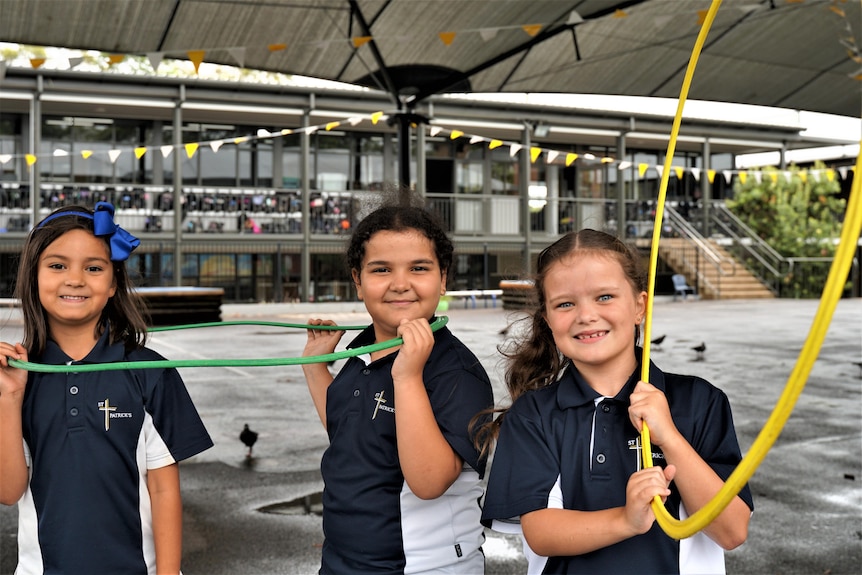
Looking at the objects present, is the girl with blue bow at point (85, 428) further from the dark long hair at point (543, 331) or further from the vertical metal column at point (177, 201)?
the vertical metal column at point (177, 201)

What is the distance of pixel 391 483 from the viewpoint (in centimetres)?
184

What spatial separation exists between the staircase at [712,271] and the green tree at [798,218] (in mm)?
1234

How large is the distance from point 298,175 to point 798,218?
14713mm

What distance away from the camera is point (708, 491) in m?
1.41

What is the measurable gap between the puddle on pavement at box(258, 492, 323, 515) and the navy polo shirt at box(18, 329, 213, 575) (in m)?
2.25

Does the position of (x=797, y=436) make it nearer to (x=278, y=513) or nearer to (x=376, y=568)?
(x=278, y=513)

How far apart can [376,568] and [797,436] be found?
495 centimetres

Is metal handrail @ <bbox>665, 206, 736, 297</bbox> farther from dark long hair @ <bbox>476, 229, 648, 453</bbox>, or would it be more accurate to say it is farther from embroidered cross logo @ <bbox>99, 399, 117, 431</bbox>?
embroidered cross logo @ <bbox>99, 399, 117, 431</bbox>

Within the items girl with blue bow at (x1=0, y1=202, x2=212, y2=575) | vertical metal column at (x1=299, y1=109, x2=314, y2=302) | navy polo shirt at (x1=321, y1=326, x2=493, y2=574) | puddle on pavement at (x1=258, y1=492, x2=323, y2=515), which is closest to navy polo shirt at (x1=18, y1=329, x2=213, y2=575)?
girl with blue bow at (x1=0, y1=202, x2=212, y2=575)

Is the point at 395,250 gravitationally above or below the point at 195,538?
above

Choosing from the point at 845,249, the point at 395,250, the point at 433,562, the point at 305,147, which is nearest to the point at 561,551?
the point at 433,562

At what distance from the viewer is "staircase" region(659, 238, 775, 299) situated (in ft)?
75.4

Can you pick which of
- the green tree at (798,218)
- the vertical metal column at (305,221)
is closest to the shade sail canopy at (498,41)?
the vertical metal column at (305,221)

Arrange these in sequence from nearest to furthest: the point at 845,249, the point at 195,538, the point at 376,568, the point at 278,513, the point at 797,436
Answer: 1. the point at 845,249
2. the point at 376,568
3. the point at 195,538
4. the point at 278,513
5. the point at 797,436
